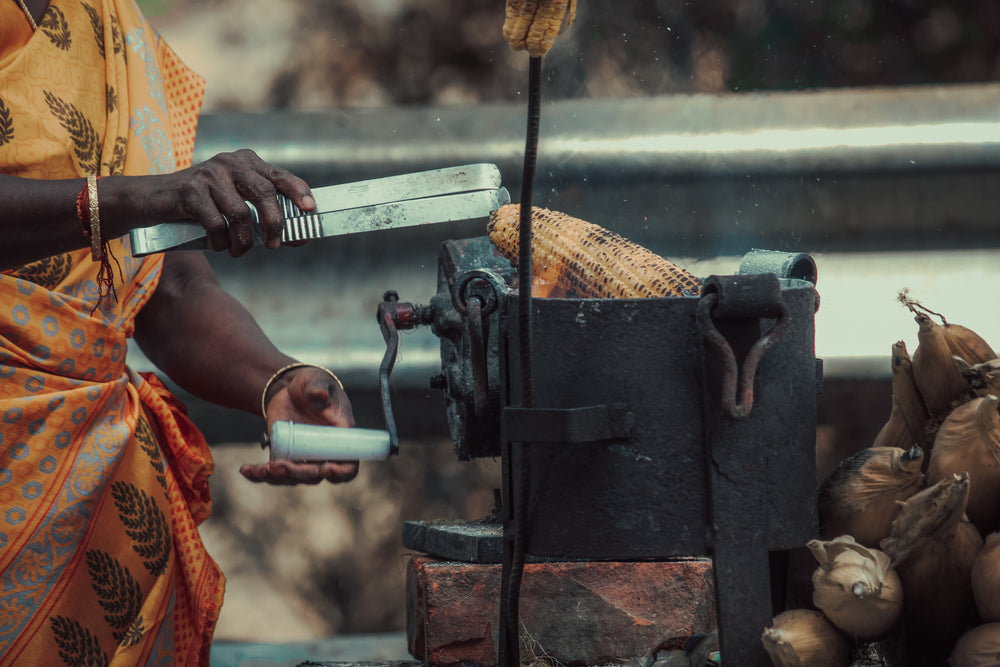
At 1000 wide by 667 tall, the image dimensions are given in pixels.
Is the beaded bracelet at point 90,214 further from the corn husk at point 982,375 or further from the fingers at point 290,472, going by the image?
the corn husk at point 982,375

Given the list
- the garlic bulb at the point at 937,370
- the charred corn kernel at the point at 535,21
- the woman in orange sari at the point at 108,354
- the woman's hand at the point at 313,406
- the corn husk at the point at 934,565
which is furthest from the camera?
the woman's hand at the point at 313,406

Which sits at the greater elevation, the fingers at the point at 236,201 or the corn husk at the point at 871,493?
the fingers at the point at 236,201

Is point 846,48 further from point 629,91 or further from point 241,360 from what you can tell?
point 241,360

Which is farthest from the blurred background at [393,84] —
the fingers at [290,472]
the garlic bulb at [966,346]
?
the garlic bulb at [966,346]

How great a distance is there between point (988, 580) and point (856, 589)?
12 centimetres

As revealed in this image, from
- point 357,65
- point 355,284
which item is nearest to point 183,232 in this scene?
point 355,284

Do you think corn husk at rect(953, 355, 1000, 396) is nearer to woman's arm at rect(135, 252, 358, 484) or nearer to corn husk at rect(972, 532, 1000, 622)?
corn husk at rect(972, 532, 1000, 622)

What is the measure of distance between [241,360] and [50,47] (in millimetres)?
538

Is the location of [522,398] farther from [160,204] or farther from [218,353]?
[218,353]

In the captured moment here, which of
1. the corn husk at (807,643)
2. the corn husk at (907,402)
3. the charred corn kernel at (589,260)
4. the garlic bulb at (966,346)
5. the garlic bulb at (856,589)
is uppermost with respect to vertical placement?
the charred corn kernel at (589,260)

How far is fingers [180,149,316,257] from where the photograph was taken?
986 mm

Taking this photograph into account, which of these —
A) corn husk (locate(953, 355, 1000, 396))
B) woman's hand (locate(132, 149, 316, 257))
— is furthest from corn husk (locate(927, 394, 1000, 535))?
woman's hand (locate(132, 149, 316, 257))

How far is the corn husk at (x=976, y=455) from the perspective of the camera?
88cm

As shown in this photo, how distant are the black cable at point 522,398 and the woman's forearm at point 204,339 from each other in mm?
639
